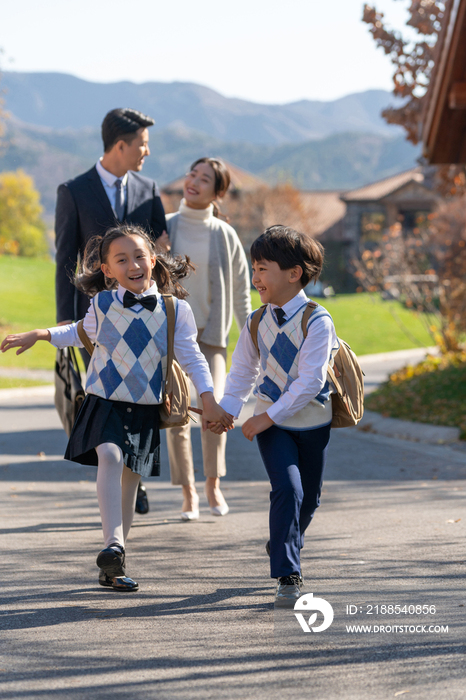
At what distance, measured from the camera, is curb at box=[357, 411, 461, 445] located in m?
9.00

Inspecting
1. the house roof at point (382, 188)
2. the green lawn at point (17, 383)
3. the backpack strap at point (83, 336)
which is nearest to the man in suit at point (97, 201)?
the backpack strap at point (83, 336)

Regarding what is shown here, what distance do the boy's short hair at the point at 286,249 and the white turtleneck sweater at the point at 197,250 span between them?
1.55m

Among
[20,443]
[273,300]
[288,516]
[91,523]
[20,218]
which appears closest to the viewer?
[288,516]

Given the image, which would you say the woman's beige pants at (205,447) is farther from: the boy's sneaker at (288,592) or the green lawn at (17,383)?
the green lawn at (17,383)

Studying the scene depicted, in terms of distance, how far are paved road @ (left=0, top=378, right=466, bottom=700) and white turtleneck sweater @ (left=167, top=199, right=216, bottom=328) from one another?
4.51 feet

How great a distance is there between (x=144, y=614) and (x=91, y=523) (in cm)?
185

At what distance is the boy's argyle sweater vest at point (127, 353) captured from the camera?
393 cm

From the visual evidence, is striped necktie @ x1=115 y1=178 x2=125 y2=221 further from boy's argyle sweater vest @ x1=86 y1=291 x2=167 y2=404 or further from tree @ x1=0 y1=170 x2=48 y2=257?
tree @ x1=0 y1=170 x2=48 y2=257

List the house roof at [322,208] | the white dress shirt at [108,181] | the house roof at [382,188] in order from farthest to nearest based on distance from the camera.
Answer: the house roof at [322,208]
the house roof at [382,188]
the white dress shirt at [108,181]

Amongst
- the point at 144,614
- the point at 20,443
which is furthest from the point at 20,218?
the point at 144,614

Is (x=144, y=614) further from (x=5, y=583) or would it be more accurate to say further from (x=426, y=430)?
(x=426, y=430)

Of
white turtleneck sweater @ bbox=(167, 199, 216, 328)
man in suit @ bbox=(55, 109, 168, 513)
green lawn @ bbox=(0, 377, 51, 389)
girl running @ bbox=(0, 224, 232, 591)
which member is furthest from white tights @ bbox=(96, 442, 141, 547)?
green lawn @ bbox=(0, 377, 51, 389)

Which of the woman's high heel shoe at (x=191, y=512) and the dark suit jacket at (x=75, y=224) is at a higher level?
the dark suit jacket at (x=75, y=224)

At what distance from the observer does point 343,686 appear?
2.81 metres
